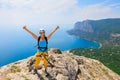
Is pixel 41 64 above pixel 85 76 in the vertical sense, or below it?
above

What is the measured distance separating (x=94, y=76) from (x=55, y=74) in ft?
19.6

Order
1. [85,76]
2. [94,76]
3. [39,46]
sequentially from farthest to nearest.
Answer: [94,76] → [85,76] → [39,46]

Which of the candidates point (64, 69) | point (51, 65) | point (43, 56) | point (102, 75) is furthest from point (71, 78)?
point (102, 75)

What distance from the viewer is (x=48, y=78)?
17.7 metres

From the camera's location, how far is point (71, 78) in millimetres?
19312

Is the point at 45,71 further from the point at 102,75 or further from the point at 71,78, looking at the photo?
the point at 102,75

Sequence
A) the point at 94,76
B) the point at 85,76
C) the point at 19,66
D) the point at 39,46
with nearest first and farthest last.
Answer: the point at 39,46
the point at 19,66
the point at 85,76
the point at 94,76

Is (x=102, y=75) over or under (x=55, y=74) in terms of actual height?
under

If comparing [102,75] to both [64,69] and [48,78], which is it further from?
[48,78]

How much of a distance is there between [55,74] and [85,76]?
13.4ft

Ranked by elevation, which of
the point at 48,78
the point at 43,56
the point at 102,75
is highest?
the point at 43,56

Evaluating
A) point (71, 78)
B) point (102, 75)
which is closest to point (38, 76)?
point (71, 78)

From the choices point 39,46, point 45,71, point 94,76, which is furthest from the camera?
point 94,76

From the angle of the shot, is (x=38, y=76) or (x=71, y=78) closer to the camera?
(x=38, y=76)
